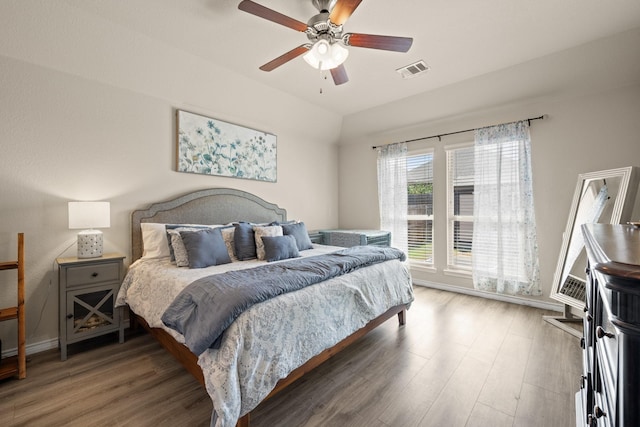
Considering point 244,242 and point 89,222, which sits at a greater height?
point 89,222

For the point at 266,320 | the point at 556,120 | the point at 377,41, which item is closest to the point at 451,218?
the point at 556,120

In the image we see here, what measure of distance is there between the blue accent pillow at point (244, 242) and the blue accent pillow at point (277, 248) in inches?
7.1

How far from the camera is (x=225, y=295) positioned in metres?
1.57

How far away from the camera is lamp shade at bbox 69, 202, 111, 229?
7.59 ft

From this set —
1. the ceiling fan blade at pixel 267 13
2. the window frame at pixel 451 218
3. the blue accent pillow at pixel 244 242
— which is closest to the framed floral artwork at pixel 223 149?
the blue accent pillow at pixel 244 242

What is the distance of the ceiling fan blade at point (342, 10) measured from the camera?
1686 millimetres

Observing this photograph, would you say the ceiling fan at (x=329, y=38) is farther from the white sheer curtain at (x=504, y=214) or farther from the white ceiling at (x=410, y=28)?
the white sheer curtain at (x=504, y=214)

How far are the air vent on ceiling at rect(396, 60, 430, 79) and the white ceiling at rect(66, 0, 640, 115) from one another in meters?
0.06

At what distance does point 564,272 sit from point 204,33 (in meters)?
4.40

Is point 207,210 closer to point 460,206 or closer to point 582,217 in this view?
point 460,206

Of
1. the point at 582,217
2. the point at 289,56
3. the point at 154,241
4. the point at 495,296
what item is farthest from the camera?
the point at 495,296

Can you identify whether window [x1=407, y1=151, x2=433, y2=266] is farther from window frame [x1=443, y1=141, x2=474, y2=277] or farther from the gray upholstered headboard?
the gray upholstered headboard

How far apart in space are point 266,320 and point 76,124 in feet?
8.59

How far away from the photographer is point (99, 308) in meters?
2.43
